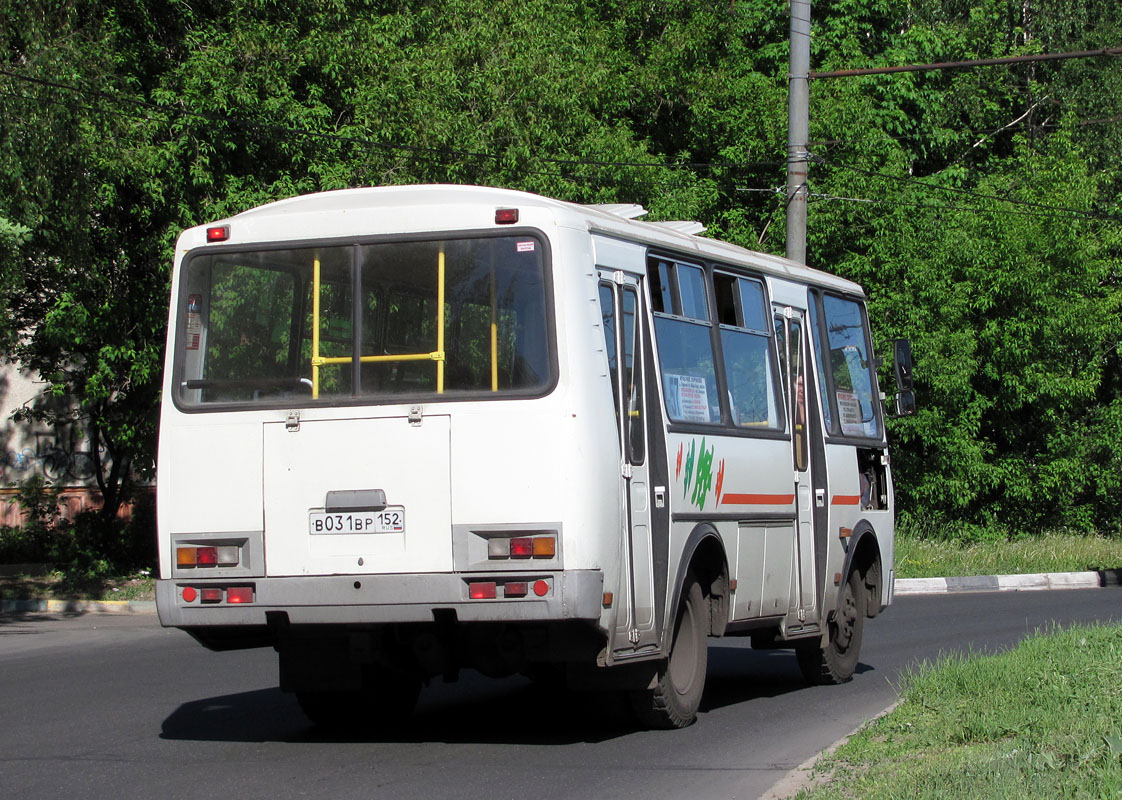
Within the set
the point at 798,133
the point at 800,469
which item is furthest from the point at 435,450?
the point at 798,133

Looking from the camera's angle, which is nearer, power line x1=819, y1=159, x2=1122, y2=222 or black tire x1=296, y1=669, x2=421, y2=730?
black tire x1=296, y1=669, x2=421, y2=730

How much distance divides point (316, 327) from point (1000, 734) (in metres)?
4.22

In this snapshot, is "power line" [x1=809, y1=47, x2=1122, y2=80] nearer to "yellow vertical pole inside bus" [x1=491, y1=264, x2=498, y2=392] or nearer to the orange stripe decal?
the orange stripe decal

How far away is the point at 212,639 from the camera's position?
8.91m

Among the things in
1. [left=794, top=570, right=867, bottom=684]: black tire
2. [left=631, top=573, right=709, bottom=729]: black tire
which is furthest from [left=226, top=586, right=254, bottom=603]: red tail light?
[left=794, top=570, right=867, bottom=684]: black tire

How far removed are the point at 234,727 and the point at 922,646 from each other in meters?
7.25

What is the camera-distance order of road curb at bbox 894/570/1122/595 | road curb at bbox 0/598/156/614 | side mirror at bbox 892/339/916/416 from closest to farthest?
side mirror at bbox 892/339/916/416 < road curb at bbox 0/598/156/614 < road curb at bbox 894/570/1122/595

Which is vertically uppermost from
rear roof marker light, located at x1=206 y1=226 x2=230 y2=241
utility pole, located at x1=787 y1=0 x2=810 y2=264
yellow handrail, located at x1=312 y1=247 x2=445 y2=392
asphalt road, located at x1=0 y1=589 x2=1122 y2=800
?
utility pole, located at x1=787 y1=0 x2=810 y2=264

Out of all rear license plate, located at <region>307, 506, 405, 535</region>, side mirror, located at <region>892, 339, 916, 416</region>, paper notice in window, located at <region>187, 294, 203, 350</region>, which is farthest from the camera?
side mirror, located at <region>892, 339, 916, 416</region>

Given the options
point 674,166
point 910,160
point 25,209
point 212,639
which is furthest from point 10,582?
point 910,160

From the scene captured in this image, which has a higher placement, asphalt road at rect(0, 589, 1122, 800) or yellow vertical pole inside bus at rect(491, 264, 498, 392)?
yellow vertical pole inside bus at rect(491, 264, 498, 392)

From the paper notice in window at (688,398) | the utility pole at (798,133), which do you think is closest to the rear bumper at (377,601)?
the paper notice in window at (688,398)

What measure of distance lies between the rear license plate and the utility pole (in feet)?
39.2

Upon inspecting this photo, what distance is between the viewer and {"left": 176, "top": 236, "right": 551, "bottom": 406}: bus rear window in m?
8.33
